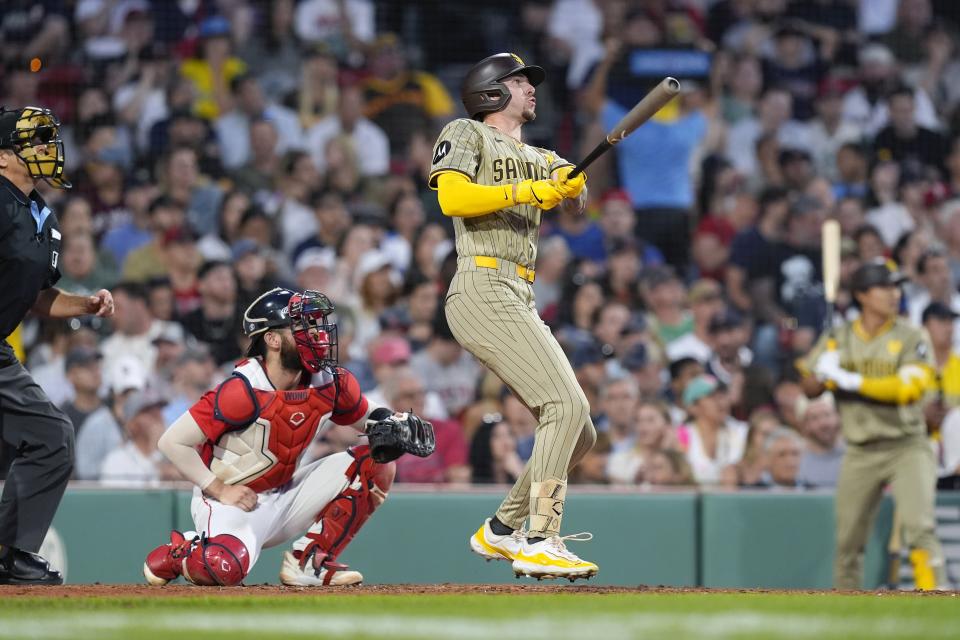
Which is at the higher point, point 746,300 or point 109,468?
point 746,300

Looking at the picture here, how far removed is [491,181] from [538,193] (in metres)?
0.35

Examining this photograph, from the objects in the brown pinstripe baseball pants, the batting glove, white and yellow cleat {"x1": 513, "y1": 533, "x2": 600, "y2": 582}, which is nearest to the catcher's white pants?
the brown pinstripe baseball pants

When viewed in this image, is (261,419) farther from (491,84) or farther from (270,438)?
Answer: (491,84)

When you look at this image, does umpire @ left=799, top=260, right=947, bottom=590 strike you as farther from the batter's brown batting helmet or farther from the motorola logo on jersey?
the motorola logo on jersey

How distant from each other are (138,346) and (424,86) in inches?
135

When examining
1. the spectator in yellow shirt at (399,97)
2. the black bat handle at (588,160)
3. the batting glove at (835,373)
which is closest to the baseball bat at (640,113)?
the black bat handle at (588,160)

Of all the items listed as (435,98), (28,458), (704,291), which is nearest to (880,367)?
(704,291)

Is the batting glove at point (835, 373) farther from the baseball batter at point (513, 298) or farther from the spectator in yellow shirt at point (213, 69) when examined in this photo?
the spectator in yellow shirt at point (213, 69)

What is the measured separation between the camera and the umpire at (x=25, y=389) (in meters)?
5.37

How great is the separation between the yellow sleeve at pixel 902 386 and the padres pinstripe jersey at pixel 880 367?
7 centimetres

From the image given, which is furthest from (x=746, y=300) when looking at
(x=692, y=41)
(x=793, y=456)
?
(x=692, y=41)

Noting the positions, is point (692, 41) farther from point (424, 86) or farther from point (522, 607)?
point (522, 607)

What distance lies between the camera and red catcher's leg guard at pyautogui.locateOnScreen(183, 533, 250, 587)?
5.37 m

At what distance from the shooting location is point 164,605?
4.66m
